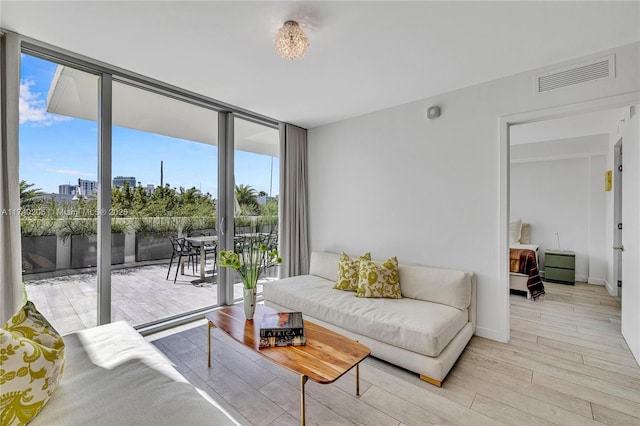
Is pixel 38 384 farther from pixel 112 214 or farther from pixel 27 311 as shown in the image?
pixel 112 214

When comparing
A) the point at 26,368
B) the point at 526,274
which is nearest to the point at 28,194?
the point at 26,368

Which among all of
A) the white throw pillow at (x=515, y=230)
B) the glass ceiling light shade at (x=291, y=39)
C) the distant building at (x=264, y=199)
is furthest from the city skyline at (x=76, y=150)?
the white throw pillow at (x=515, y=230)

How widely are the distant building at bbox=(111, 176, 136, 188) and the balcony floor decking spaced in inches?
33.3

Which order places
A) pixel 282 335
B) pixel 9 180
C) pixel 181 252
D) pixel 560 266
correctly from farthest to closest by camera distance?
1. pixel 560 266
2. pixel 181 252
3. pixel 9 180
4. pixel 282 335

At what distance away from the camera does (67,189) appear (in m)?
2.47

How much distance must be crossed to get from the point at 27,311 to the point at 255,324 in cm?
131

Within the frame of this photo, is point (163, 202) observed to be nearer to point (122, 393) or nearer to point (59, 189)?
point (59, 189)

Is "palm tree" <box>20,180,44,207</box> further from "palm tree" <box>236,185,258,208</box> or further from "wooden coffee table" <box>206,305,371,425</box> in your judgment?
"palm tree" <box>236,185,258,208</box>

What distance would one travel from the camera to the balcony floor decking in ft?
8.06

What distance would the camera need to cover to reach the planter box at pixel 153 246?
3.01m

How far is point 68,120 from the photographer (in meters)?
2.49

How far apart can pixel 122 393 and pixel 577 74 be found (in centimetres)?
377

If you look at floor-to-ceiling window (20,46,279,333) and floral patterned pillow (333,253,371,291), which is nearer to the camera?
floor-to-ceiling window (20,46,279,333)

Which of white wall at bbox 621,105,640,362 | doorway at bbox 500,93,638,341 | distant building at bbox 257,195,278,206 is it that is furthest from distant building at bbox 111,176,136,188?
white wall at bbox 621,105,640,362
